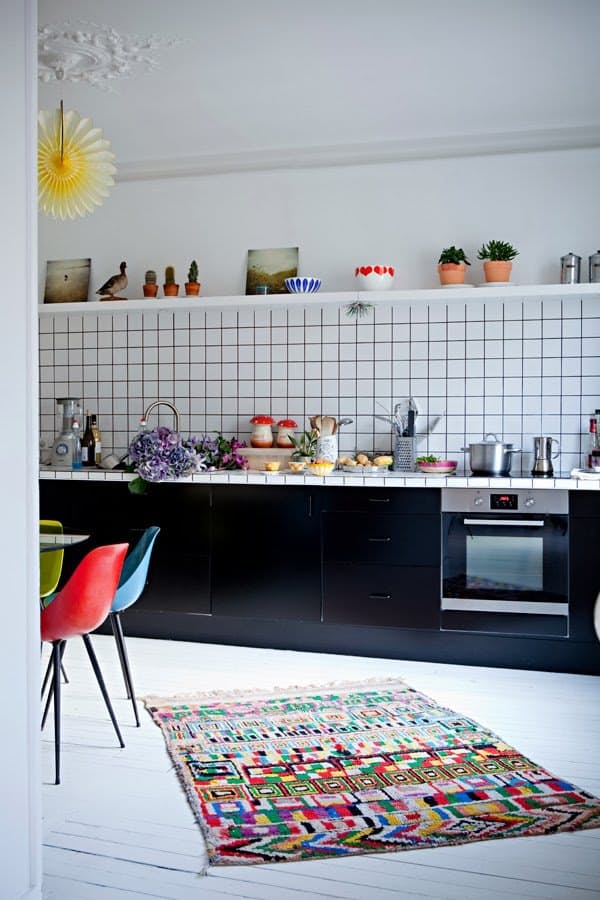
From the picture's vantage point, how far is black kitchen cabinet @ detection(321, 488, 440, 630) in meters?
4.27

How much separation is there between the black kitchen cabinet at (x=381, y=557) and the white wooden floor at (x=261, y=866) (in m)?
0.29

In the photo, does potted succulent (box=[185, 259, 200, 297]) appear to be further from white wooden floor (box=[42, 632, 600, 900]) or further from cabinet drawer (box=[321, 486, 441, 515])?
white wooden floor (box=[42, 632, 600, 900])

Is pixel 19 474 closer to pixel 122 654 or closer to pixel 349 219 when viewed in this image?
pixel 122 654

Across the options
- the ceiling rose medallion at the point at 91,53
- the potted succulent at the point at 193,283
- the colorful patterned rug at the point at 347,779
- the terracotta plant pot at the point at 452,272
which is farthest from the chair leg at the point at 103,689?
the terracotta plant pot at the point at 452,272

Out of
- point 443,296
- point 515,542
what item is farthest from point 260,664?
point 443,296

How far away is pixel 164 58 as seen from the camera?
365 cm

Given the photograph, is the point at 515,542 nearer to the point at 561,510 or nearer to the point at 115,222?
the point at 561,510

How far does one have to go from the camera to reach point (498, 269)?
14.8ft

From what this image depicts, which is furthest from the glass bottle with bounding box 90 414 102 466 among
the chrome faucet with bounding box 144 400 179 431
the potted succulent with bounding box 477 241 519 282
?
the potted succulent with bounding box 477 241 519 282

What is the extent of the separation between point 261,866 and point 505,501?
231 centimetres

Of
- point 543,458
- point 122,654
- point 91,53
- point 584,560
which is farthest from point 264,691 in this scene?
point 91,53

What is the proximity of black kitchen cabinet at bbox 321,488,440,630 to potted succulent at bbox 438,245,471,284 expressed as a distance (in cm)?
117

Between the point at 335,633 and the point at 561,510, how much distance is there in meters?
1.29

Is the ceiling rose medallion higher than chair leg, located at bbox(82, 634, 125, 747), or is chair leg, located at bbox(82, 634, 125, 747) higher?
the ceiling rose medallion
